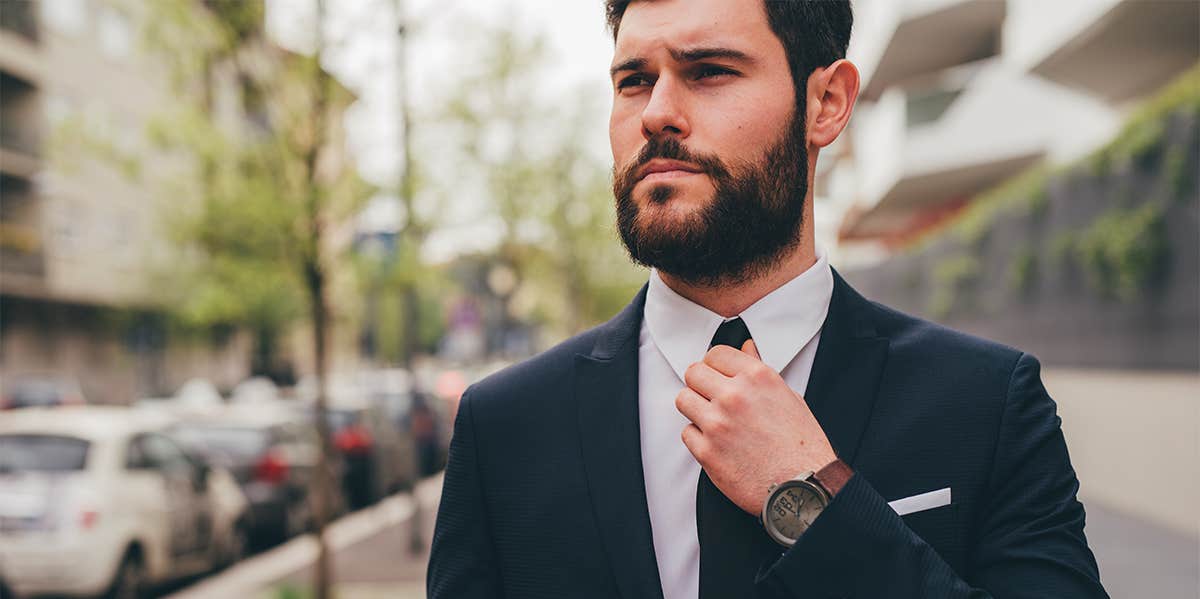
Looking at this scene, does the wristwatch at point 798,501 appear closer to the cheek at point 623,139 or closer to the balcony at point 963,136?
the cheek at point 623,139

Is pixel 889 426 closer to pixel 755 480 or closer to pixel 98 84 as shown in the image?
pixel 755 480

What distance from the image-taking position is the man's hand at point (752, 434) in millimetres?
1462

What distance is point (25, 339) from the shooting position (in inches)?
1308

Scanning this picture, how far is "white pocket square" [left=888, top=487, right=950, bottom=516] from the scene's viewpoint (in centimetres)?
153

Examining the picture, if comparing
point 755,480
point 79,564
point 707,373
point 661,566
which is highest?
point 707,373

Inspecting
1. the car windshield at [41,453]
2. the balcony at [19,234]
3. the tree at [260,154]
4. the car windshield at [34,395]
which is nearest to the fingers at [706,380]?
the tree at [260,154]

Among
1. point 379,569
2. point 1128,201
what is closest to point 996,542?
point 379,569

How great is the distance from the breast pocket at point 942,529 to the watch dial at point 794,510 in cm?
18

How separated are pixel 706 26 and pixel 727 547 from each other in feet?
2.50

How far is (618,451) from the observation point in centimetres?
168

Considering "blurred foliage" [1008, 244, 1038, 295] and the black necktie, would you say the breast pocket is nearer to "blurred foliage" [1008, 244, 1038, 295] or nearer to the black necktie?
the black necktie

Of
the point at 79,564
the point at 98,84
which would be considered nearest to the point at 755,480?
the point at 79,564

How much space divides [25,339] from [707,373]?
36397mm

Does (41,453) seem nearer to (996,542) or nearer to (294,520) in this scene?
(294,520)
